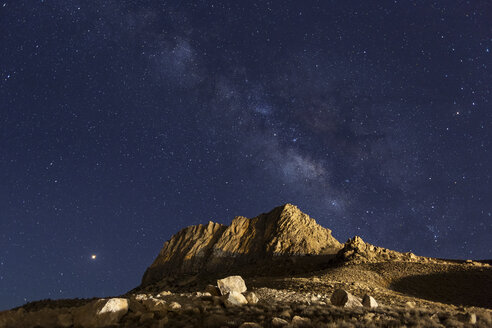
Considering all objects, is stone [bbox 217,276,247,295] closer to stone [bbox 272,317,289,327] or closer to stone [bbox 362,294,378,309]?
stone [bbox 272,317,289,327]

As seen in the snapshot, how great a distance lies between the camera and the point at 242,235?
5831cm

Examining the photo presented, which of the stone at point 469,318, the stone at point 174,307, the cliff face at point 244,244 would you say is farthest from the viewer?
the cliff face at point 244,244

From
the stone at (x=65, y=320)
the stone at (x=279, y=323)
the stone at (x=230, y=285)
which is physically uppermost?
the stone at (x=230, y=285)

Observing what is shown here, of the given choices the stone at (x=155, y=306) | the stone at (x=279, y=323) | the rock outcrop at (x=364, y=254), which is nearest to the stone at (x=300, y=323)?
the stone at (x=279, y=323)

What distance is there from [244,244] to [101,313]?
158 ft

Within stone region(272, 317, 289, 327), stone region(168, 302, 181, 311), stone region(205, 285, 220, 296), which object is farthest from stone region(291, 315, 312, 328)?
stone region(205, 285, 220, 296)

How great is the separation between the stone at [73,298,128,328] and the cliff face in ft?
133

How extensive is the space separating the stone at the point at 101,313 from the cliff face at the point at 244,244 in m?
40.6

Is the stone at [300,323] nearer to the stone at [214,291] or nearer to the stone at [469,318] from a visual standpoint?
the stone at [469,318]

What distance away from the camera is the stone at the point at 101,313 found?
8461mm

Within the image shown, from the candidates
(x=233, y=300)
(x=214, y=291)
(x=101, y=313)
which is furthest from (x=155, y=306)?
(x=214, y=291)

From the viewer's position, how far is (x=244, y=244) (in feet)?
182

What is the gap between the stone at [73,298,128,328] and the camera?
8.46 m

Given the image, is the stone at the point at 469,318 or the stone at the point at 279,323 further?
the stone at the point at 469,318
